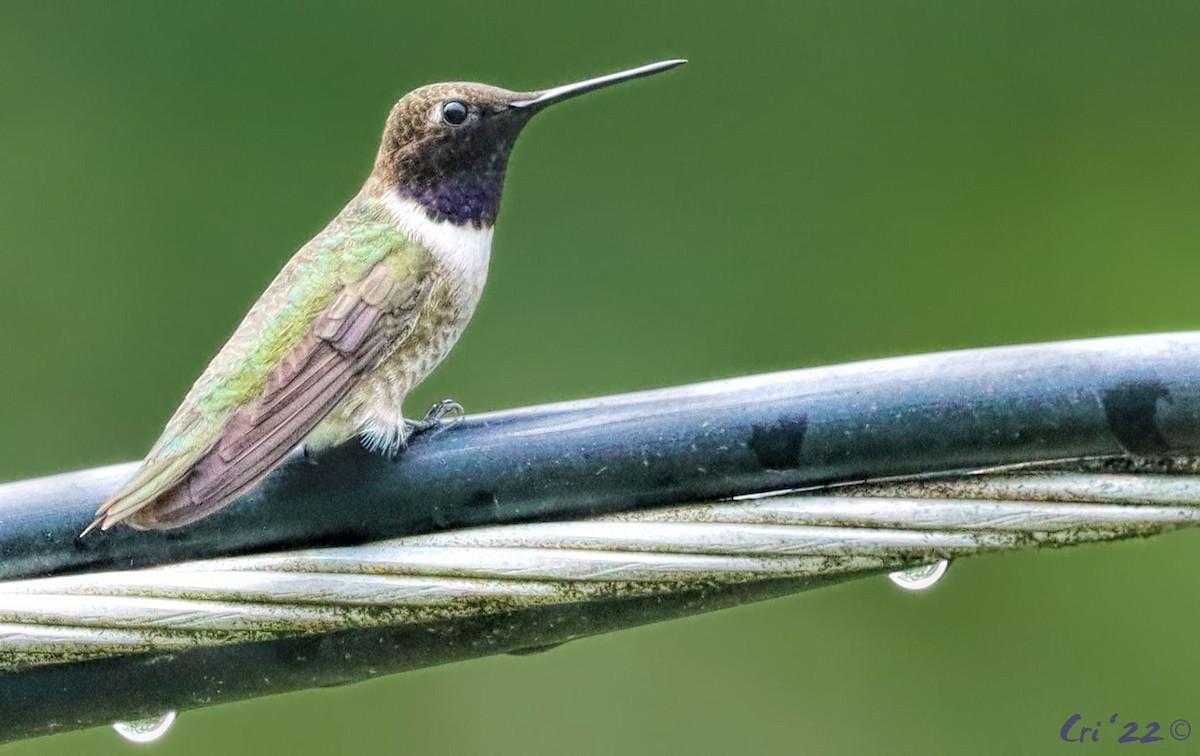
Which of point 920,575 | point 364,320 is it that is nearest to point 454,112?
point 364,320

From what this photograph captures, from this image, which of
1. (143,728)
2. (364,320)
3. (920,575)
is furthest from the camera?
(364,320)

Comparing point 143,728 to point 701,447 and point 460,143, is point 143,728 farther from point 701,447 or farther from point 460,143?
point 460,143

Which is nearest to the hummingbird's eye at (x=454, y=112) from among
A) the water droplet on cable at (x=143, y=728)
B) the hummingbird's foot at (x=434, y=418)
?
the hummingbird's foot at (x=434, y=418)

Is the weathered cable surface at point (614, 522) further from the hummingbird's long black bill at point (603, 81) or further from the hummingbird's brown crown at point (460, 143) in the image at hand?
the hummingbird's brown crown at point (460, 143)

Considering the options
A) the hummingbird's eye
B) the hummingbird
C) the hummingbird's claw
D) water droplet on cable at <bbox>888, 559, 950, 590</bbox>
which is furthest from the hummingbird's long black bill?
water droplet on cable at <bbox>888, 559, 950, 590</bbox>

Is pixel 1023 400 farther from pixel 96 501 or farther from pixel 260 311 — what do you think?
pixel 260 311
